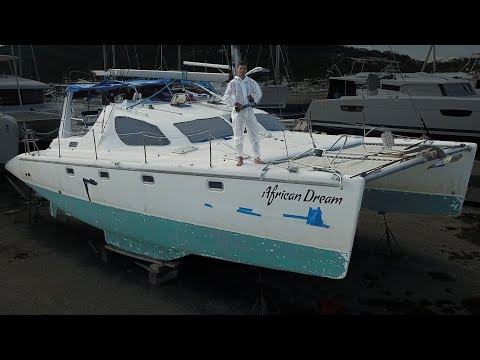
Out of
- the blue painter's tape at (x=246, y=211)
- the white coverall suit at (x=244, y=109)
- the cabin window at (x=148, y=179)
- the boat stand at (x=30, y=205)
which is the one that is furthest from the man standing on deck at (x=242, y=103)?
the boat stand at (x=30, y=205)

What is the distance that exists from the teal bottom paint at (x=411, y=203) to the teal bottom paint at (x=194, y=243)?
8.14ft

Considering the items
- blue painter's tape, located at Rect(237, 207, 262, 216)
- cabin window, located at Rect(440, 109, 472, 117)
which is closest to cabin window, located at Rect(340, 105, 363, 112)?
cabin window, located at Rect(440, 109, 472, 117)

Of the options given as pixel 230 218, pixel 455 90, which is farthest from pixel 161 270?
pixel 455 90

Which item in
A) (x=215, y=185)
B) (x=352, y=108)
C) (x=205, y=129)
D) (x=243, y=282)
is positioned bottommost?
(x=243, y=282)

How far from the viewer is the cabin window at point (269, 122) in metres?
7.21

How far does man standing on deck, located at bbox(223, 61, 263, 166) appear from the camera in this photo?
5.02 metres

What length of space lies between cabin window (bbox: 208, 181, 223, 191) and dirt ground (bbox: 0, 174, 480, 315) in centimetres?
123

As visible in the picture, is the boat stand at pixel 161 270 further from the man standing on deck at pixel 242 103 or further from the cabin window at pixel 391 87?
the cabin window at pixel 391 87

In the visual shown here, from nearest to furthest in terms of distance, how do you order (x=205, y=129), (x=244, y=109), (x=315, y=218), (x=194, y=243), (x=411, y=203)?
(x=315, y=218) → (x=244, y=109) → (x=194, y=243) → (x=411, y=203) → (x=205, y=129)

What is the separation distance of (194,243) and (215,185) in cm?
83

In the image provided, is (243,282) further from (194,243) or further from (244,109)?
(244,109)

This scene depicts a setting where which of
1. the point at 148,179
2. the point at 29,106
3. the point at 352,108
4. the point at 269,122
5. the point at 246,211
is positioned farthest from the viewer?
the point at 352,108

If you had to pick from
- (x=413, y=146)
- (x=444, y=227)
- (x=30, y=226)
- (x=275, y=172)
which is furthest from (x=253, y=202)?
(x=30, y=226)

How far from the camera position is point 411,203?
6.34m
